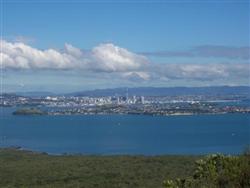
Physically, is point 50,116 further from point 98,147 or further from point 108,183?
point 108,183

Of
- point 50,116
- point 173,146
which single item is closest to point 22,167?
point 173,146

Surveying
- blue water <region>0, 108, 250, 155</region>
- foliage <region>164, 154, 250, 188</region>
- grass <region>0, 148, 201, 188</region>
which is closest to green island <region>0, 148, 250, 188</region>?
grass <region>0, 148, 201, 188</region>

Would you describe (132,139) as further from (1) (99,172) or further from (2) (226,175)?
(2) (226,175)

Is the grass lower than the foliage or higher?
lower

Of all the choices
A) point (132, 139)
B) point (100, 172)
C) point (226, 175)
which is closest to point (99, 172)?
point (100, 172)

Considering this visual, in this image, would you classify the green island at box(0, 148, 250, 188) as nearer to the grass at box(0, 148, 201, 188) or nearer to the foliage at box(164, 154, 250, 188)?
the grass at box(0, 148, 201, 188)

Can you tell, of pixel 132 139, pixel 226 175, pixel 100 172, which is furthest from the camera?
pixel 132 139

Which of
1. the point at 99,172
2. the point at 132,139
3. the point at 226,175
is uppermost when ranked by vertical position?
the point at 226,175

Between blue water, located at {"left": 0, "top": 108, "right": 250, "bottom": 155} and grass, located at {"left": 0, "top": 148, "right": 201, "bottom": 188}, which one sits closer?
grass, located at {"left": 0, "top": 148, "right": 201, "bottom": 188}
